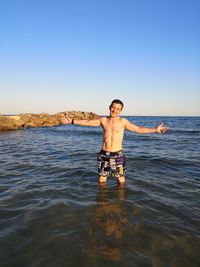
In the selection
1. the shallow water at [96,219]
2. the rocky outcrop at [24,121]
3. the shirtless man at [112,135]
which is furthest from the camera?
the rocky outcrop at [24,121]

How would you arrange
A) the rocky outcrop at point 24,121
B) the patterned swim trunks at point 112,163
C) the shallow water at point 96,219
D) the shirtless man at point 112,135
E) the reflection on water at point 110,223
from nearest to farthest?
1. the shallow water at point 96,219
2. the reflection on water at point 110,223
3. the shirtless man at point 112,135
4. the patterned swim trunks at point 112,163
5. the rocky outcrop at point 24,121

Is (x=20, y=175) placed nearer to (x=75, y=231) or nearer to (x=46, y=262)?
(x=75, y=231)

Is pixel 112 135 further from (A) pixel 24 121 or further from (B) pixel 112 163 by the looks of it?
(A) pixel 24 121

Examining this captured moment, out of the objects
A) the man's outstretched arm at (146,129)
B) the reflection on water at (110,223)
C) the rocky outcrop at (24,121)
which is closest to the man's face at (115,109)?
the man's outstretched arm at (146,129)

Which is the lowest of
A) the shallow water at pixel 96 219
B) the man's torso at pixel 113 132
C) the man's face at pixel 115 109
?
the shallow water at pixel 96 219

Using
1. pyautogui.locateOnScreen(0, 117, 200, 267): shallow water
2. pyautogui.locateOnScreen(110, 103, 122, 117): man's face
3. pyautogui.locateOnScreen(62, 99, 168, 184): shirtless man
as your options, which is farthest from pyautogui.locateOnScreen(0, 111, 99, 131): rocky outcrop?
pyautogui.locateOnScreen(110, 103, 122, 117): man's face

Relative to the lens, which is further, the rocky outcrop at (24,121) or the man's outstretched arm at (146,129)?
the rocky outcrop at (24,121)

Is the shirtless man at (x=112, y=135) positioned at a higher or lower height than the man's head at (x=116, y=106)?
lower

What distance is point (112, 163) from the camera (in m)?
6.08

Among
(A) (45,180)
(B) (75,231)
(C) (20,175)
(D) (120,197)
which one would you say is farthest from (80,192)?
(C) (20,175)

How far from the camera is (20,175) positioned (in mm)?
8156

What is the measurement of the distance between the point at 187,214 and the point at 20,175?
17.7ft

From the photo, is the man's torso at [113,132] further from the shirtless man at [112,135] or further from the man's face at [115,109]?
the man's face at [115,109]

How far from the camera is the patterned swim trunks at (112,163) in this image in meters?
6.07
